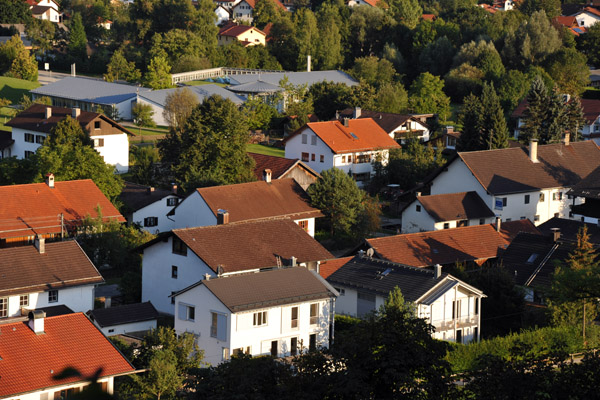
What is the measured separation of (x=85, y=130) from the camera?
60.2 meters

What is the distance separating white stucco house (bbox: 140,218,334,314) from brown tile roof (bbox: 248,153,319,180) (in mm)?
13079

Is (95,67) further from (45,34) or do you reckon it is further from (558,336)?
(558,336)

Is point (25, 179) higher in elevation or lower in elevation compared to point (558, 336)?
higher

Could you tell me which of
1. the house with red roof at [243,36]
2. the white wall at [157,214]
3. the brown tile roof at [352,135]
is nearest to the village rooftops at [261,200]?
the white wall at [157,214]

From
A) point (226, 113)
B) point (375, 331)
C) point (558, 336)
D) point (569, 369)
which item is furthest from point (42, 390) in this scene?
point (226, 113)

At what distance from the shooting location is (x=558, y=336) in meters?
34.2

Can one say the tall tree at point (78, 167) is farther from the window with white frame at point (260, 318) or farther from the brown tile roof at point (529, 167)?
the window with white frame at point (260, 318)

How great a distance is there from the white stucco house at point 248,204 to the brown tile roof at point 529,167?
9110mm

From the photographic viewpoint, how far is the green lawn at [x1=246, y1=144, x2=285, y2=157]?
67.3 metres

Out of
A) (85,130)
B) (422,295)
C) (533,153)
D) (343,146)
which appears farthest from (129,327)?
(343,146)

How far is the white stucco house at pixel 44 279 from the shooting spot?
3609cm

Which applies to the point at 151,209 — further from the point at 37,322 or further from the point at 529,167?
the point at 37,322

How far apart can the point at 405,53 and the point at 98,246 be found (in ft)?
210

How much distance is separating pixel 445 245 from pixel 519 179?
11435 millimetres
